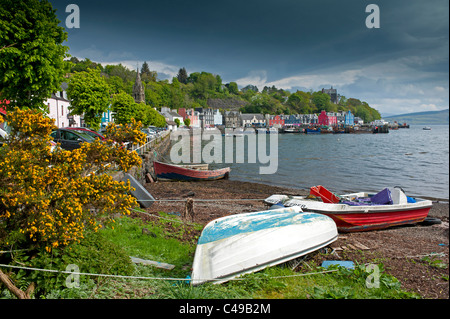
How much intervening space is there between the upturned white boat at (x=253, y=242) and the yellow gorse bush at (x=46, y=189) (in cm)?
172

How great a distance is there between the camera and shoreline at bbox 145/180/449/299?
714cm

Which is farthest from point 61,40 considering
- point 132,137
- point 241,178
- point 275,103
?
point 275,103

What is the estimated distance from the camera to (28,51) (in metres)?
12.5

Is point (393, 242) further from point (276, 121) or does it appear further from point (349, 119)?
point (276, 121)

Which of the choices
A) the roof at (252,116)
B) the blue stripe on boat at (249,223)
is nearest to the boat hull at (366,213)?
the blue stripe on boat at (249,223)

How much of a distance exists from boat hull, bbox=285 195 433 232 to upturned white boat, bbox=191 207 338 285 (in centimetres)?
330

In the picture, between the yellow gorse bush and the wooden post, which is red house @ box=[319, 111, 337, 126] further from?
the yellow gorse bush

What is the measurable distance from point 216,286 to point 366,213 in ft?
27.3

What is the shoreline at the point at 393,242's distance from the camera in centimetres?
714

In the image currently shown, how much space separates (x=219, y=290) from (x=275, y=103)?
182975 mm

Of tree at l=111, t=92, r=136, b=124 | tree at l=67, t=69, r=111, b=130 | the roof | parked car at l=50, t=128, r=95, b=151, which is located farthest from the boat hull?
the roof

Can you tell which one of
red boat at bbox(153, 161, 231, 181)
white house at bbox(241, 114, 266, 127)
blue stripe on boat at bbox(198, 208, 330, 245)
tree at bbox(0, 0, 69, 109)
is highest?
white house at bbox(241, 114, 266, 127)
